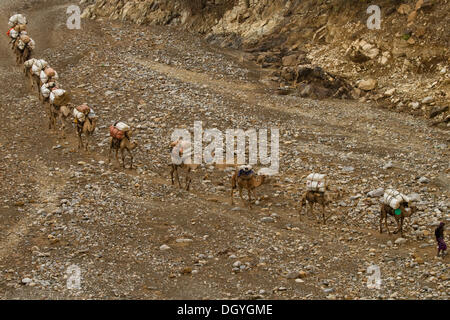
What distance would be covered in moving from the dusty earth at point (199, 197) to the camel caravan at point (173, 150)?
49cm

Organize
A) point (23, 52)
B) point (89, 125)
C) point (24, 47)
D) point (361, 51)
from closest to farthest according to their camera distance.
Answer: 1. point (89, 125)
2. point (361, 51)
3. point (24, 47)
4. point (23, 52)

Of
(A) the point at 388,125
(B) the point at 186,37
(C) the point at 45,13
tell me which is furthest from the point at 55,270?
(C) the point at 45,13

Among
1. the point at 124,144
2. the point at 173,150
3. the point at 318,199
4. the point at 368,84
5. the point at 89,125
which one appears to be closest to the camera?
the point at 318,199

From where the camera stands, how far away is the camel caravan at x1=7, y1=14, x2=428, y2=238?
20.5 metres

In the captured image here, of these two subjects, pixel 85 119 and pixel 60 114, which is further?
pixel 60 114

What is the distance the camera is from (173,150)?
922 inches

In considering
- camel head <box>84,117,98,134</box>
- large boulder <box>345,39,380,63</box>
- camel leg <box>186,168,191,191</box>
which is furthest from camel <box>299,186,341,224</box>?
large boulder <box>345,39,380,63</box>

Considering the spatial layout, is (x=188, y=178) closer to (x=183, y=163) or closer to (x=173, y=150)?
(x=183, y=163)

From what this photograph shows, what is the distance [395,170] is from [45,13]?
27275 mm

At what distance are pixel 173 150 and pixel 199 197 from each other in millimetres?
1807

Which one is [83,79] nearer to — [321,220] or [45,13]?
[45,13]

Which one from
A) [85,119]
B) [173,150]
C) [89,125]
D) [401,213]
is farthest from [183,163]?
[401,213]

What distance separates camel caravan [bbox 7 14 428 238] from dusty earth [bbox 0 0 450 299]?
0.49 metres

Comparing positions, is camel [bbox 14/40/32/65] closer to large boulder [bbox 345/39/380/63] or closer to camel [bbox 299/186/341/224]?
large boulder [bbox 345/39/380/63]
